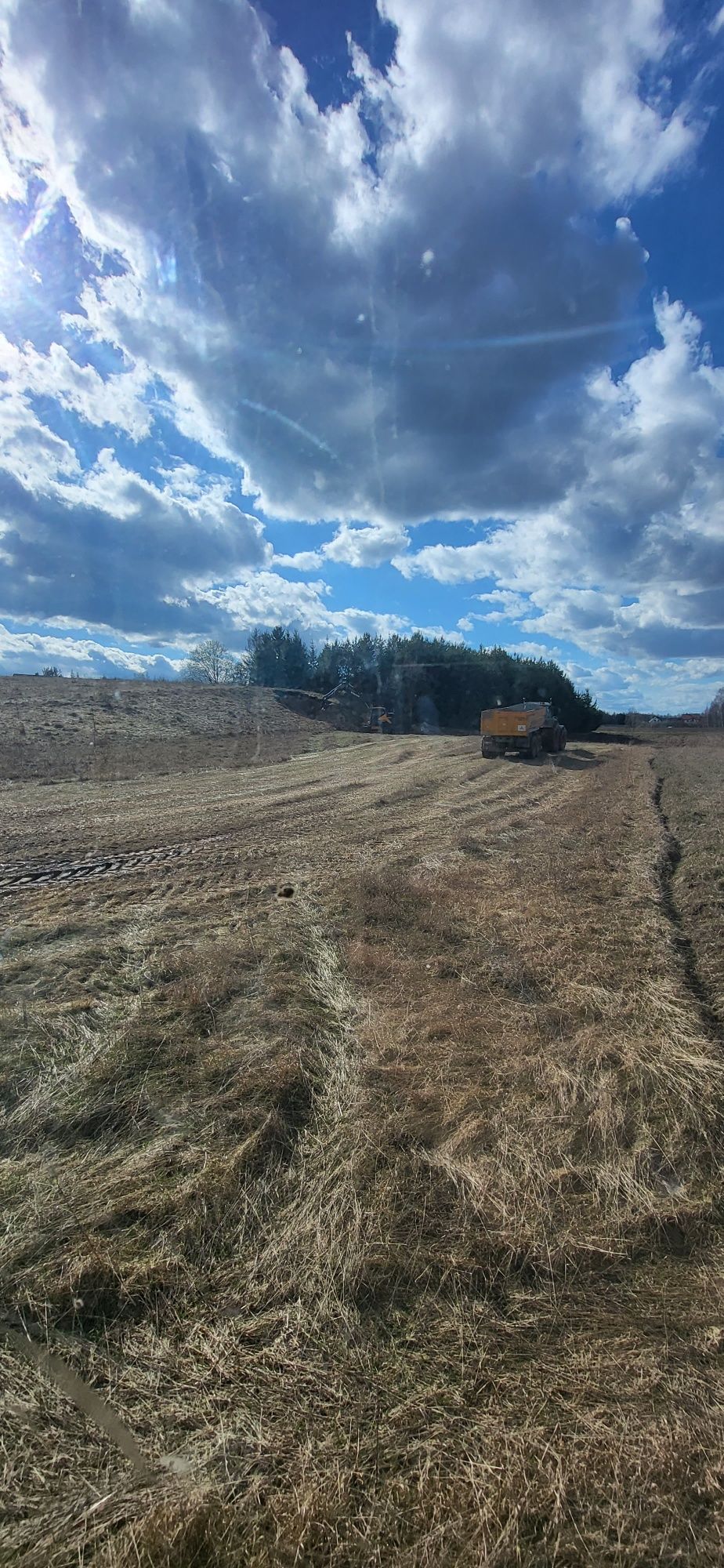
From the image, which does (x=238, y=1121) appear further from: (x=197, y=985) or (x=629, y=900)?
(x=629, y=900)

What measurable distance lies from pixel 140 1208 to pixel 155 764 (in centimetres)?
1661

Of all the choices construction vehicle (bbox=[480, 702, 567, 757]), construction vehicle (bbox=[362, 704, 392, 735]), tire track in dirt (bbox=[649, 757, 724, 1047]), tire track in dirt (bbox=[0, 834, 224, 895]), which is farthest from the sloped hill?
tire track in dirt (bbox=[649, 757, 724, 1047])

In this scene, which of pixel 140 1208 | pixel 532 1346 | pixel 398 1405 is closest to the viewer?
pixel 398 1405

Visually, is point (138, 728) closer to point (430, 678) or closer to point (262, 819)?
point (262, 819)

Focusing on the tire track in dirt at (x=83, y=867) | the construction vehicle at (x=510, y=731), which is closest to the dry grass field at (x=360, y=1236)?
the tire track in dirt at (x=83, y=867)

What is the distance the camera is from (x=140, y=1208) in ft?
9.02

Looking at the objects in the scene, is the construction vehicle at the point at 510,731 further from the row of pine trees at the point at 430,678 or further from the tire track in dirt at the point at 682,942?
the row of pine trees at the point at 430,678

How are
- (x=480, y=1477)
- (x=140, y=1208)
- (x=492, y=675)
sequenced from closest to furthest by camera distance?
(x=480, y=1477) < (x=140, y=1208) < (x=492, y=675)

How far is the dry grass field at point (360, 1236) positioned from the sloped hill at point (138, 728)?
12368 millimetres

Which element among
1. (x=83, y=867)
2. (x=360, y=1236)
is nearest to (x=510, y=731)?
(x=83, y=867)

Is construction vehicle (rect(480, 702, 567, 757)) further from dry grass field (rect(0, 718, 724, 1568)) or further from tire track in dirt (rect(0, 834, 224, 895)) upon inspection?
dry grass field (rect(0, 718, 724, 1568))

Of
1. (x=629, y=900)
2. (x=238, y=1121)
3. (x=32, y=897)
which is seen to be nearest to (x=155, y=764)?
(x=32, y=897)

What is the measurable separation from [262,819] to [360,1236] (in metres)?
8.26

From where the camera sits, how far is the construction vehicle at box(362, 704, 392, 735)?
38906mm
